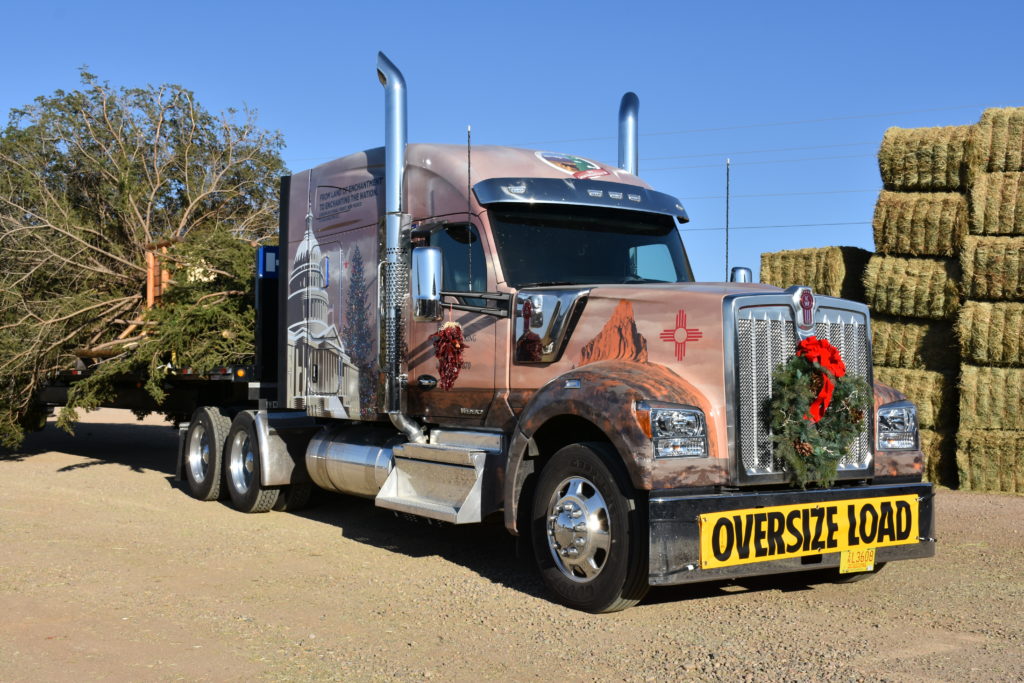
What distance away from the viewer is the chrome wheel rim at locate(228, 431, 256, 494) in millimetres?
10422

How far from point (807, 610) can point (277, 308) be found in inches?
248

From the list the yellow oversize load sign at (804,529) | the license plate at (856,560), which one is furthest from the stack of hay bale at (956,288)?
the license plate at (856,560)

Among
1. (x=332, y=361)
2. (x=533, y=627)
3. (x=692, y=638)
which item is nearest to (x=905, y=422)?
(x=692, y=638)

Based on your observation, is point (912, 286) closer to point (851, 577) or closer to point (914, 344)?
point (914, 344)

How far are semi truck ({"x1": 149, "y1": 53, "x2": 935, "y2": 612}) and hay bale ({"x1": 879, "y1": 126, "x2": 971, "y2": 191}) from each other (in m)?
5.16

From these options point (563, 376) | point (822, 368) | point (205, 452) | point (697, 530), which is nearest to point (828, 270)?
point (205, 452)

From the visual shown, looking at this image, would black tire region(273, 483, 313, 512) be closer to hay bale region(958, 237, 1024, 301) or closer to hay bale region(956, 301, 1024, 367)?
hay bale region(956, 301, 1024, 367)

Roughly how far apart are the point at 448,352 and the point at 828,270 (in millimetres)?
7839

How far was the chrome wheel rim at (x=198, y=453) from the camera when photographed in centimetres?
1120

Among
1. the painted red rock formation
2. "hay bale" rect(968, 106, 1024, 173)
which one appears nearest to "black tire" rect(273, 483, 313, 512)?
the painted red rock formation

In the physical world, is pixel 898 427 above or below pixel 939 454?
above

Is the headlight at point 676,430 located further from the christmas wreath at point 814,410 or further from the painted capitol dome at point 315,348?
the painted capitol dome at point 315,348

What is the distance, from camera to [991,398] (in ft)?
40.2

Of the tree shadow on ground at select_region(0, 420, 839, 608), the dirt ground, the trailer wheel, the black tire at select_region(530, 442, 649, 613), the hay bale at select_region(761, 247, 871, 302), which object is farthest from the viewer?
the hay bale at select_region(761, 247, 871, 302)
